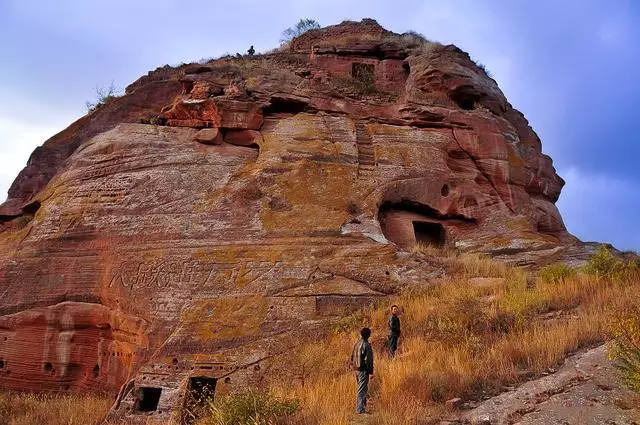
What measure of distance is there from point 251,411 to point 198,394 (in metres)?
3.19

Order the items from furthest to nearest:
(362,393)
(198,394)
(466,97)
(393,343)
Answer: (466,97), (198,394), (393,343), (362,393)

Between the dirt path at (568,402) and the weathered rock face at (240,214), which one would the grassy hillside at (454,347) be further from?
the weathered rock face at (240,214)

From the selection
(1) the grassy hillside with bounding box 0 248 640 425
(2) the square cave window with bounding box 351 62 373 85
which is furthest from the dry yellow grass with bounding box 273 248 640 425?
(2) the square cave window with bounding box 351 62 373 85

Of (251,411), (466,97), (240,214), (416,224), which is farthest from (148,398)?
(466,97)

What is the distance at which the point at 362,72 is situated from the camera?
21531 mm

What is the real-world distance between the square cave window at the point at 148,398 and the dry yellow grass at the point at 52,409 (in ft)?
2.83

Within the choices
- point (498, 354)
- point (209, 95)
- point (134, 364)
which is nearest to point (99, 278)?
point (134, 364)

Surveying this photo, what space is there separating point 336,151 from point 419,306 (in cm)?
642

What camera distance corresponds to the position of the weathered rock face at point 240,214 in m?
11.9

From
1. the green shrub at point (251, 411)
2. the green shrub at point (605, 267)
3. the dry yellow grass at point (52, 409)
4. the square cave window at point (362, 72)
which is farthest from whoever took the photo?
the square cave window at point (362, 72)

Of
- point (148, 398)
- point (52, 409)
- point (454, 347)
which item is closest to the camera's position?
point (454, 347)

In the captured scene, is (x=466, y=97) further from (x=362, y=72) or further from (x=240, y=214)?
(x=240, y=214)

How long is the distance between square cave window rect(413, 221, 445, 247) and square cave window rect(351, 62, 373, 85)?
6305 millimetres

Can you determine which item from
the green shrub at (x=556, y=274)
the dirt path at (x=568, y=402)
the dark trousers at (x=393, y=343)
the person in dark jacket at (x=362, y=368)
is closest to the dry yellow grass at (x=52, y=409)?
the dark trousers at (x=393, y=343)
